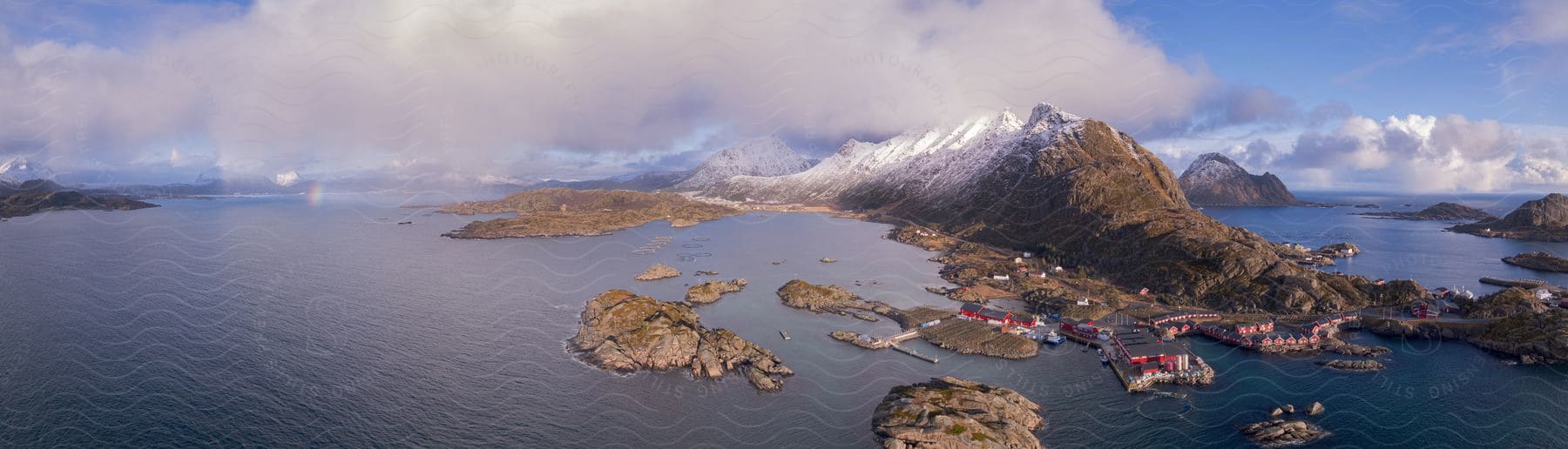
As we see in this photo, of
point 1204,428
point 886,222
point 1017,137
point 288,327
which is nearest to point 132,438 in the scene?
point 288,327

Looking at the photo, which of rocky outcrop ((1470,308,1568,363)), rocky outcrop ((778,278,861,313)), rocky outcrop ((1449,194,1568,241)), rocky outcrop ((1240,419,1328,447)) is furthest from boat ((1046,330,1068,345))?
rocky outcrop ((1449,194,1568,241))

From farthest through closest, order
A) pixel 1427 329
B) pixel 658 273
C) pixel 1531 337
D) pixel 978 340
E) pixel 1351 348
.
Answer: pixel 658 273 < pixel 1427 329 < pixel 978 340 < pixel 1351 348 < pixel 1531 337

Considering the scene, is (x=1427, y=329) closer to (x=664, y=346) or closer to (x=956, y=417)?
(x=956, y=417)

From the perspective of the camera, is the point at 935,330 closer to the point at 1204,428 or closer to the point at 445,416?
the point at 1204,428

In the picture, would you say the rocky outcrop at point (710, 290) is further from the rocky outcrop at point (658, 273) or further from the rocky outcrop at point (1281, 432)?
the rocky outcrop at point (1281, 432)

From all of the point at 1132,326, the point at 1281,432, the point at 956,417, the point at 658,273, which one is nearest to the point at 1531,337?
the point at 1132,326

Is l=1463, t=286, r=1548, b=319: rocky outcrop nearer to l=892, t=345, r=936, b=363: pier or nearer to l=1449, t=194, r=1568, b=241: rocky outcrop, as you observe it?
l=892, t=345, r=936, b=363: pier
